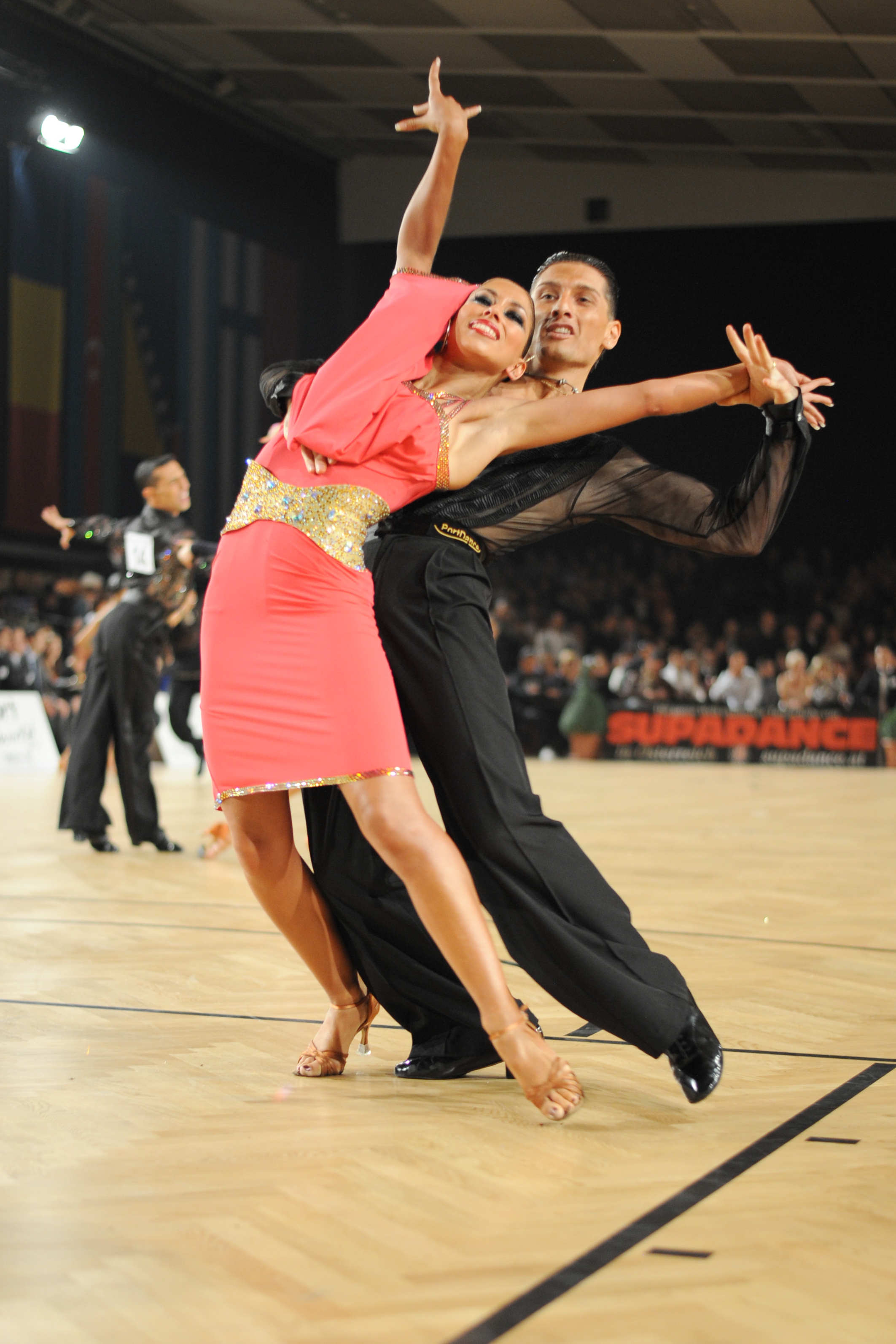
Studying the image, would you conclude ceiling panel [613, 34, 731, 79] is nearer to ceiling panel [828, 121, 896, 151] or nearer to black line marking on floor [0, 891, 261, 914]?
ceiling panel [828, 121, 896, 151]

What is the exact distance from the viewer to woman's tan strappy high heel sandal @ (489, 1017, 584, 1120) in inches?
85.4

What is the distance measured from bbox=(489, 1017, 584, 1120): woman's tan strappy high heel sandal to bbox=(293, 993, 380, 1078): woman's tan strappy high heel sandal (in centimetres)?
38

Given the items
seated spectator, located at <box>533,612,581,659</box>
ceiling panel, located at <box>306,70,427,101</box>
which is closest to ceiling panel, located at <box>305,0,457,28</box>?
ceiling panel, located at <box>306,70,427,101</box>

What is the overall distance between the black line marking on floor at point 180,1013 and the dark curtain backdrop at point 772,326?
1258 cm

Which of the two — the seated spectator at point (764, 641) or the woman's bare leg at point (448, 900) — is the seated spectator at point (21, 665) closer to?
the seated spectator at point (764, 641)

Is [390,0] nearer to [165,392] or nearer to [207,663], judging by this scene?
[165,392]

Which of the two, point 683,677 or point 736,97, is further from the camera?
point 683,677

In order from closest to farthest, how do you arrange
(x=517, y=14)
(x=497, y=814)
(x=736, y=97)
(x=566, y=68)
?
(x=497, y=814)
(x=517, y=14)
(x=566, y=68)
(x=736, y=97)

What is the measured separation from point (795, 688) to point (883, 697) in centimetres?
78

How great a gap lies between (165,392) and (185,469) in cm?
79

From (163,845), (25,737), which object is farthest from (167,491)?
(25,737)

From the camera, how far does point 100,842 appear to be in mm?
5844

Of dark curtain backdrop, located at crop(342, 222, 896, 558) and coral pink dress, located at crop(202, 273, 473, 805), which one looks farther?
dark curtain backdrop, located at crop(342, 222, 896, 558)

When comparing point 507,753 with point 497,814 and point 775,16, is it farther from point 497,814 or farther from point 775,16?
point 775,16
